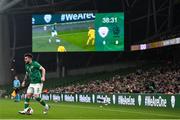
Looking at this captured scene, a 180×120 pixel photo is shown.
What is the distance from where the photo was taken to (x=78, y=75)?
60094mm

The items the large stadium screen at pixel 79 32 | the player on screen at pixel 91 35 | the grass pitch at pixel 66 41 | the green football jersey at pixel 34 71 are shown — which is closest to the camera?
the green football jersey at pixel 34 71

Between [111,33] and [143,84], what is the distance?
865 cm

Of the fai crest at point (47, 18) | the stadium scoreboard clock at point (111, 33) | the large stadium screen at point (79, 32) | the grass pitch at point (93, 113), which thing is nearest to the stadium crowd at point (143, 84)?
the stadium scoreboard clock at point (111, 33)

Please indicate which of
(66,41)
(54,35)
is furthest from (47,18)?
(66,41)

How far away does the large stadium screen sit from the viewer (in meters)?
46.2

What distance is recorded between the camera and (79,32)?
158 feet

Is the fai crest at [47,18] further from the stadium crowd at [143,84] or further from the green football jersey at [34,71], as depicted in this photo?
the green football jersey at [34,71]

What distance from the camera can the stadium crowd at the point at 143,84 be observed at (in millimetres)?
35062

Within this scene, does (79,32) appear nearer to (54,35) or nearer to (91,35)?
(91,35)

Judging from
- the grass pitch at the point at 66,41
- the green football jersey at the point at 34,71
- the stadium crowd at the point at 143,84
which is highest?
the grass pitch at the point at 66,41

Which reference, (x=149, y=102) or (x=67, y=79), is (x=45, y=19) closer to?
(x=67, y=79)

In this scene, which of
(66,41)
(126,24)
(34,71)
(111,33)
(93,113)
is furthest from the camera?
(126,24)

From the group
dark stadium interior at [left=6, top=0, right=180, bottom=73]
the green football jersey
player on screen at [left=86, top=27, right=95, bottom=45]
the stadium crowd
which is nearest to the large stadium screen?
player on screen at [left=86, top=27, right=95, bottom=45]

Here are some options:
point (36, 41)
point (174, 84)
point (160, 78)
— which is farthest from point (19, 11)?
point (174, 84)
